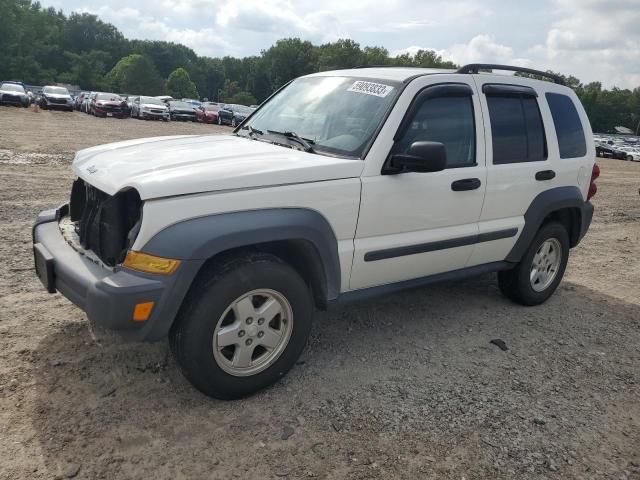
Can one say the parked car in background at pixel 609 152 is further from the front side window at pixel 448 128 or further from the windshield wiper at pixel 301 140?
Answer: the windshield wiper at pixel 301 140

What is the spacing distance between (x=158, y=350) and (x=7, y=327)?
3.63ft

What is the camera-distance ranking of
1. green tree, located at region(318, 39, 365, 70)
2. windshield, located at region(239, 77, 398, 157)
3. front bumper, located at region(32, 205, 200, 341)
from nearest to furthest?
front bumper, located at region(32, 205, 200, 341) → windshield, located at region(239, 77, 398, 157) → green tree, located at region(318, 39, 365, 70)

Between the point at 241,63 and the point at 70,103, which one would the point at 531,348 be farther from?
the point at 241,63

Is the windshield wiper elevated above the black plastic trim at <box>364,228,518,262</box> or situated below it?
above

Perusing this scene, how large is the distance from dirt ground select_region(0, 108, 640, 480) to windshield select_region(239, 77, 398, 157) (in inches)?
58.4

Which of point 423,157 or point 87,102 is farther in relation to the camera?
point 87,102

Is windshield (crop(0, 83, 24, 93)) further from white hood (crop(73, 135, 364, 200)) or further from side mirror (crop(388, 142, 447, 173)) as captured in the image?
side mirror (crop(388, 142, 447, 173))

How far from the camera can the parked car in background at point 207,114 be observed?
33.2m

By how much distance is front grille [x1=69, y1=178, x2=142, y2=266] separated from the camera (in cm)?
297

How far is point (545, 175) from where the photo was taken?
4500 mm

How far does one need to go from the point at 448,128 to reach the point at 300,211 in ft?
4.75

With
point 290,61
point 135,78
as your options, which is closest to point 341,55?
point 290,61

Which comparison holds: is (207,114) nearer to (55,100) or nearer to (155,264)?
(55,100)

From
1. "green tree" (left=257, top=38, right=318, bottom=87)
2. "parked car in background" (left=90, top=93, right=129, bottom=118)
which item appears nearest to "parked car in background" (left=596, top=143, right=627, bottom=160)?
"parked car in background" (left=90, top=93, right=129, bottom=118)
